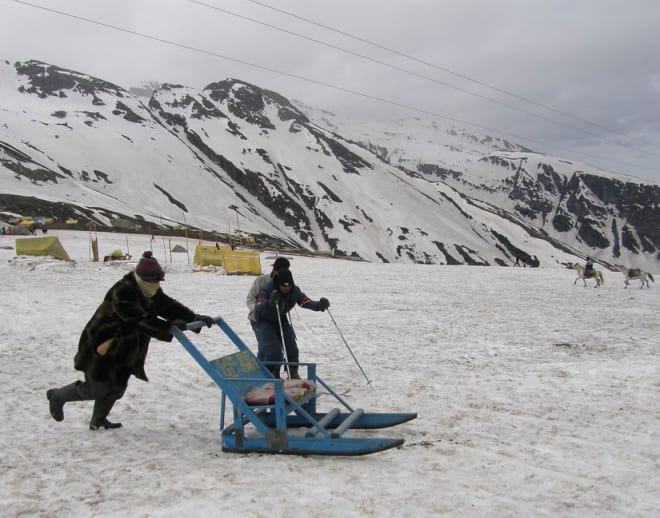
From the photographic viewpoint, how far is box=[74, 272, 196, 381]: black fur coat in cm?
503

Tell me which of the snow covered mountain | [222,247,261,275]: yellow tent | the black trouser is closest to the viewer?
the black trouser

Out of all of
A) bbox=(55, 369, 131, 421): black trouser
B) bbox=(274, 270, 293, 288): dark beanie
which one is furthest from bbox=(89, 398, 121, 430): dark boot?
bbox=(274, 270, 293, 288): dark beanie

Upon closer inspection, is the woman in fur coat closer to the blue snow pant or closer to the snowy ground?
the snowy ground

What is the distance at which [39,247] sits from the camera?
86.6ft

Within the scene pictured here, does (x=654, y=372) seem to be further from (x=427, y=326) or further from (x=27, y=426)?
(x=27, y=426)

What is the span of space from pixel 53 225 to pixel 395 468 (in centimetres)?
5361

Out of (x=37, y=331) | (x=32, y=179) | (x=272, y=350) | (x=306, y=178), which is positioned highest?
(x=306, y=178)

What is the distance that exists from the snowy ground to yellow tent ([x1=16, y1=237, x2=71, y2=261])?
14360 millimetres

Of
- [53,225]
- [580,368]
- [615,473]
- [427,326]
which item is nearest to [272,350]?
[615,473]

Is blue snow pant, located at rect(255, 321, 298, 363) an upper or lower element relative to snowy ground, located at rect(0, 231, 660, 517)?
upper

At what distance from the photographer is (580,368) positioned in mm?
8297

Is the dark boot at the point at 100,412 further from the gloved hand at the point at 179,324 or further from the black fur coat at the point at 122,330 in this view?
the gloved hand at the point at 179,324

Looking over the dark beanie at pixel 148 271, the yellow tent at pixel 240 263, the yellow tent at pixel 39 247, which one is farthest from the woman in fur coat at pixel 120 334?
the yellow tent at pixel 39 247

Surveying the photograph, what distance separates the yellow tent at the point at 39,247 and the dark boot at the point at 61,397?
23308 millimetres
